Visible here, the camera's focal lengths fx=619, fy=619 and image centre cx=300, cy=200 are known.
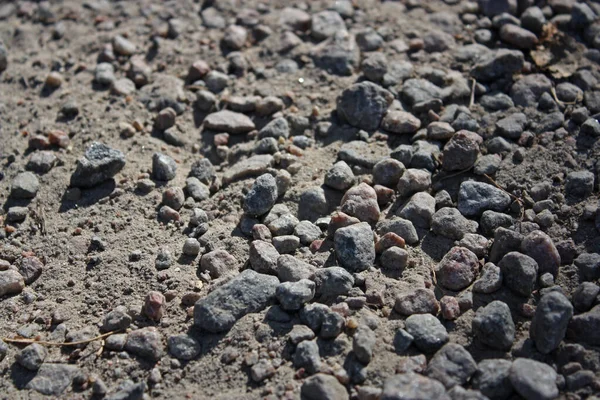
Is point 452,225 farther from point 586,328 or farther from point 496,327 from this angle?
point 586,328

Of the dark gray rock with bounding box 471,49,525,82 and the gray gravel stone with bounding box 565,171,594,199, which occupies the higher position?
the dark gray rock with bounding box 471,49,525,82

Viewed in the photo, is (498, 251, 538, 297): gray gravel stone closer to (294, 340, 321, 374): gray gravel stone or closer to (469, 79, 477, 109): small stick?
(294, 340, 321, 374): gray gravel stone

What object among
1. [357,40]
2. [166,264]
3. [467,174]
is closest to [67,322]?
[166,264]

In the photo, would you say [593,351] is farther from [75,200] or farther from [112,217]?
[75,200]

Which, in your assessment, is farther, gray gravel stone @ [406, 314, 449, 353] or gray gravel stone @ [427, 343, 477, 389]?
gray gravel stone @ [406, 314, 449, 353]

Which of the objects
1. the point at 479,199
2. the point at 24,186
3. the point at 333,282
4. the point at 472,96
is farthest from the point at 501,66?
the point at 24,186

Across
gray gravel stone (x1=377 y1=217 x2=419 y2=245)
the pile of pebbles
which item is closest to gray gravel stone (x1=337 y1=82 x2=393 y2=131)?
the pile of pebbles

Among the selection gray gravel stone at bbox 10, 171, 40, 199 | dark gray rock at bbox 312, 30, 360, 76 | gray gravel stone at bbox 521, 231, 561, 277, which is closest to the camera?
gray gravel stone at bbox 521, 231, 561, 277
